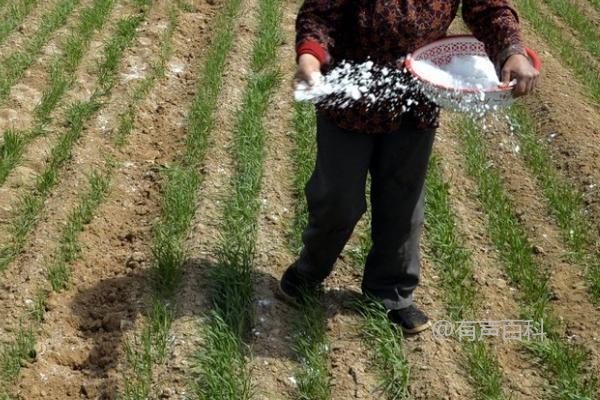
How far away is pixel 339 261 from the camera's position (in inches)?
164

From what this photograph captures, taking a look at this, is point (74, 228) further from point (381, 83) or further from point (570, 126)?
point (570, 126)

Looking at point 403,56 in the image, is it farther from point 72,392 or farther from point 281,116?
point 281,116

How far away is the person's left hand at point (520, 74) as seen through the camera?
292 centimetres

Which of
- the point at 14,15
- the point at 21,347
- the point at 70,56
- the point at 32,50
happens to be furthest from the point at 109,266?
the point at 14,15

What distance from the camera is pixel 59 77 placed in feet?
19.2

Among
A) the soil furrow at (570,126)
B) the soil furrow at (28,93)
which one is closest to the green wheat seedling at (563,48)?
the soil furrow at (570,126)

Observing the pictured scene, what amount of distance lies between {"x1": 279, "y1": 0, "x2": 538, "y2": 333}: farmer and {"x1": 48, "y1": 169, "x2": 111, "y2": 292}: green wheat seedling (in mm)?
1152

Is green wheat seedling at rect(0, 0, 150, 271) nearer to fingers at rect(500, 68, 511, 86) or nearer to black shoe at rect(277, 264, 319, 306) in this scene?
black shoe at rect(277, 264, 319, 306)

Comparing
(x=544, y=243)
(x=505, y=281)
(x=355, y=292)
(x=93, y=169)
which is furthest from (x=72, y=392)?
(x=544, y=243)

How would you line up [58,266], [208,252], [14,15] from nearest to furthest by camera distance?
[58,266], [208,252], [14,15]

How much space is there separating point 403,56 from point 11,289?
2031 mm

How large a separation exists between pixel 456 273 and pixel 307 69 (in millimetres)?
1557

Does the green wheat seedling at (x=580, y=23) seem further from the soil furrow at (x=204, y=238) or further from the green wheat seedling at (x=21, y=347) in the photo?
the green wheat seedling at (x=21, y=347)

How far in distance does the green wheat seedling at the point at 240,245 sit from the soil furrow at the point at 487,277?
3.40ft
